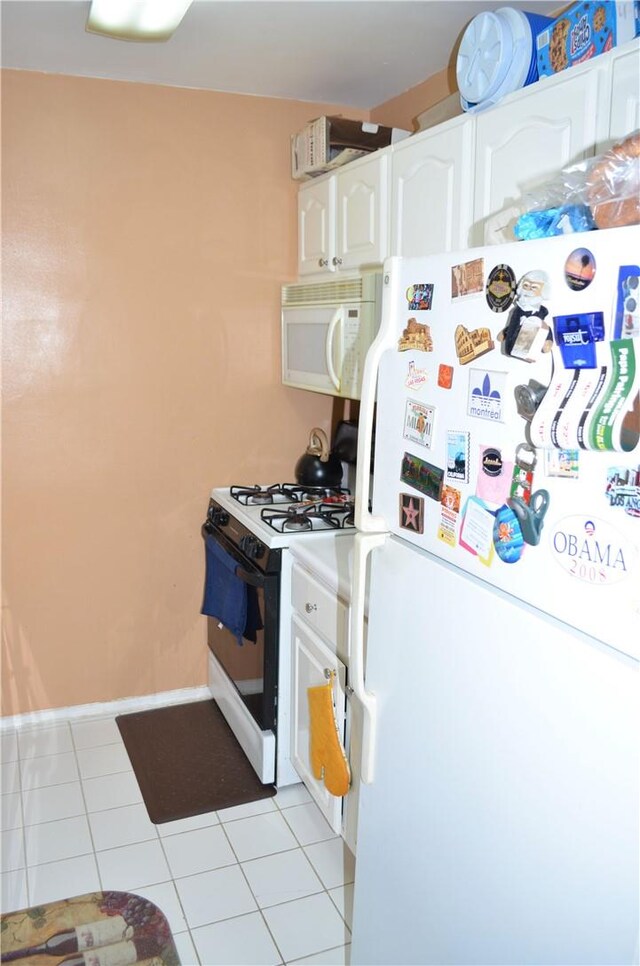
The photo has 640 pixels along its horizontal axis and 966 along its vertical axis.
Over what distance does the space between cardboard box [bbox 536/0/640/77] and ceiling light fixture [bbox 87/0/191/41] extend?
3.20ft

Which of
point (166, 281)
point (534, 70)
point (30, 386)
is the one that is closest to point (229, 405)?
point (166, 281)

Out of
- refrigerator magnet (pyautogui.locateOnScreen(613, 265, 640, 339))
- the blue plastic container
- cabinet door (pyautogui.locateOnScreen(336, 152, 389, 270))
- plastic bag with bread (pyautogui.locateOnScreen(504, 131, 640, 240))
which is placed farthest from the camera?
cabinet door (pyautogui.locateOnScreen(336, 152, 389, 270))

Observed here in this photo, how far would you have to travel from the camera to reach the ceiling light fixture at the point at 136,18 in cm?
213

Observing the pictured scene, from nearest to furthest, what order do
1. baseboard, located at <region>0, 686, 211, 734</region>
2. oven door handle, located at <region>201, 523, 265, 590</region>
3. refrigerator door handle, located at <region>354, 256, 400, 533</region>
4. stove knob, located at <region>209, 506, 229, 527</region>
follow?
1. refrigerator door handle, located at <region>354, 256, 400, 533</region>
2. oven door handle, located at <region>201, 523, 265, 590</region>
3. stove knob, located at <region>209, 506, 229, 527</region>
4. baseboard, located at <region>0, 686, 211, 734</region>

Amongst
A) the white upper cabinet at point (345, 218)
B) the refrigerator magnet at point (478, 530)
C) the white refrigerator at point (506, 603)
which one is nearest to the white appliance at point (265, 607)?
the white upper cabinet at point (345, 218)

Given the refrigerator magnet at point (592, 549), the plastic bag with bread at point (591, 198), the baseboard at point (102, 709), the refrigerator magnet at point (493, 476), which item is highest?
the plastic bag with bread at point (591, 198)

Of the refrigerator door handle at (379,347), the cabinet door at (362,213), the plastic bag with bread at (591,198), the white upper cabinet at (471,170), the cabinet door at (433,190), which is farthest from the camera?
the cabinet door at (362,213)

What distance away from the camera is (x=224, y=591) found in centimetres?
294

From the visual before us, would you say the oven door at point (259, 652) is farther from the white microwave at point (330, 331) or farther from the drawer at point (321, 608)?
the white microwave at point (330, 331)

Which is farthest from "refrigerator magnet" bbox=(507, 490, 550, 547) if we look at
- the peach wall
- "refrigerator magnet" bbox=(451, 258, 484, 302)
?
the peach wall

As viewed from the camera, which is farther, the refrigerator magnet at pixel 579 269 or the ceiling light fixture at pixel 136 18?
the ceiling light fixture at pixel 136 18

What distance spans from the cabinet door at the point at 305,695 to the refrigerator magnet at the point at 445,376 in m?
1.20

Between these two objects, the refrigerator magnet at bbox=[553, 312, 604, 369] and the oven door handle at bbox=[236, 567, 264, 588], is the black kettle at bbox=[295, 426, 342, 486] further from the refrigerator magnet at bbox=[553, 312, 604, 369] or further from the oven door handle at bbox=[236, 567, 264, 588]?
the refrigerator magnet at bbox=[553, 312, 604, 369]

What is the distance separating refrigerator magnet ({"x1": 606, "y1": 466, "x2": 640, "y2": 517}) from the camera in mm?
926
